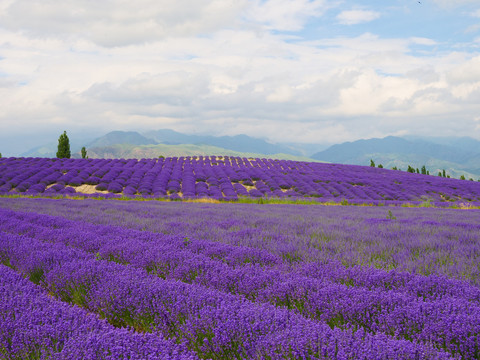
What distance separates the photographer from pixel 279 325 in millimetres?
2209

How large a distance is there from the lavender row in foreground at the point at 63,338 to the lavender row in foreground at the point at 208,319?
212 mm

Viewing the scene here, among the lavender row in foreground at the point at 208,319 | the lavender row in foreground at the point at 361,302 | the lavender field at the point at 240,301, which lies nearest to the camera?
the lavender row in foreground at the point at 208,319

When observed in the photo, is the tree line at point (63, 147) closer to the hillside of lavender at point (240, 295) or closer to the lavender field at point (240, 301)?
the hillside of lavender at point (240, 295)

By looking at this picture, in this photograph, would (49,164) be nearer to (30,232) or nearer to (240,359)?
(30,232)

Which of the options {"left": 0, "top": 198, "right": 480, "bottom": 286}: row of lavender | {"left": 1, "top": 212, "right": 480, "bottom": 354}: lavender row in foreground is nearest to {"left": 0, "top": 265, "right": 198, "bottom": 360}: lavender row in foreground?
{"left": 1, "top": 212, "right": 480, "bottom": 354}: lavender row in foreground

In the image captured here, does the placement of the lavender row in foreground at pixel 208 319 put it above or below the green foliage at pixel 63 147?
below

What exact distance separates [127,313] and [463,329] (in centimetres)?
255

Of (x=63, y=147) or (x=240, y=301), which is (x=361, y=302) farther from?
(x=63, y=147)

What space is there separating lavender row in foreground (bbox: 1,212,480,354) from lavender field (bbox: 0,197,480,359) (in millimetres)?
11

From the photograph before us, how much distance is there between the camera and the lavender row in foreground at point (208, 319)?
1.90 meters

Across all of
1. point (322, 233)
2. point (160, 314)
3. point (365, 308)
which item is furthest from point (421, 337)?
point (322, 233)

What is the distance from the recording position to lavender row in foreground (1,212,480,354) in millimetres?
2225

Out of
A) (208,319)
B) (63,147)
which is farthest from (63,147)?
(208,319)

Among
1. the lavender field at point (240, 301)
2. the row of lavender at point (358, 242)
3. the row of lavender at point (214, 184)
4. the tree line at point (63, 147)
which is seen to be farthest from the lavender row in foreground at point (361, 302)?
the tree line at point (63, 147)
